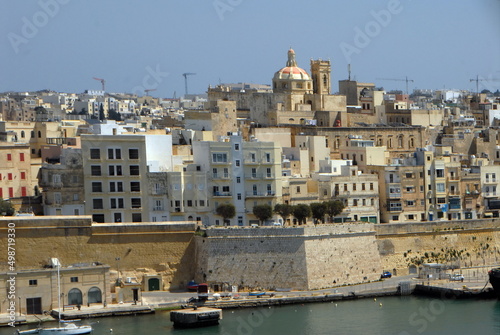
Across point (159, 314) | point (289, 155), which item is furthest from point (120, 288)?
point (289, 155)

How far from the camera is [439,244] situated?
122ft

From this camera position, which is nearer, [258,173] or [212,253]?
[212,253]

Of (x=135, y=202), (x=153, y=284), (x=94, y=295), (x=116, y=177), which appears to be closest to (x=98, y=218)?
(x=135, y=202)

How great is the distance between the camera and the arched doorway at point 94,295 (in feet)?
102

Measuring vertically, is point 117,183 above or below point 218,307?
above

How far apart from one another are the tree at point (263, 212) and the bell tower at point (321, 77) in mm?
15662

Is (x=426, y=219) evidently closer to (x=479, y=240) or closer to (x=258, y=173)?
(x=479, y=240)

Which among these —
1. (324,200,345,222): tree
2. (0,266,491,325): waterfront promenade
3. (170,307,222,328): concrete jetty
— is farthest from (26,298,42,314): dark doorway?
(324,200,345,222): tree

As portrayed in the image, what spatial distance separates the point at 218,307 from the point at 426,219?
32.1ft

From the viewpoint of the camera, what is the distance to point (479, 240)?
38.0 meters

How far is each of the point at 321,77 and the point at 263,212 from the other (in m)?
16.1

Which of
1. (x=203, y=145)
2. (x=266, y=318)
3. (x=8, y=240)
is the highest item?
(x=203, y=145)

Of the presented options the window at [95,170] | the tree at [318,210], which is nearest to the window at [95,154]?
the window at [95,170]

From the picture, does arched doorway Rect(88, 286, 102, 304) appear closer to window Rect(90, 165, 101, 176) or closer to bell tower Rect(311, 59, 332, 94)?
window Rect(90, 165, 101, 176)
